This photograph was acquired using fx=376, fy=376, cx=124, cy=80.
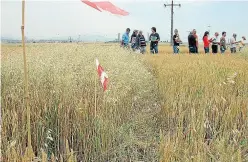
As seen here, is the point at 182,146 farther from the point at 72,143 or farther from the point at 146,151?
the point at 72,143

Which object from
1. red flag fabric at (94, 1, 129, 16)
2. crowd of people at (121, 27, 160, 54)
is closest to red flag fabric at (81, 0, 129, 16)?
red flag fabric at (94, 1, 129, 16)

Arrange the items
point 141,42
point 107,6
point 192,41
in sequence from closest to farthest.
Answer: point 107,6
point 141,42
point 192,41

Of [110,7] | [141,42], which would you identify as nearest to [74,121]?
[110,7]

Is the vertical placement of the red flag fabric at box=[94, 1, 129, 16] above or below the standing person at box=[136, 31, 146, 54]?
above

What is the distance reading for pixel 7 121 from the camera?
2.54 metres

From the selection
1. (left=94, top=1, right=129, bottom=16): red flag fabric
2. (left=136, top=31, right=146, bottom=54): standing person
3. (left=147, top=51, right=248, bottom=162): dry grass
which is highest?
(left=94, top=1, right=129, bottom=16): red flag fabric

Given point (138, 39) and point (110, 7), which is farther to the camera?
point (138, 39)

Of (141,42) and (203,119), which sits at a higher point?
(141,42)

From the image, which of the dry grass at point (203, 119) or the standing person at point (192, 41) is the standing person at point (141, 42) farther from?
the dry grass at point (203, 119)

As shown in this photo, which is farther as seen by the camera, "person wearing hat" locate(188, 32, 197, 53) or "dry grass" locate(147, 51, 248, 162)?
"person wearing hat" locate(188, 32, 197, 53)

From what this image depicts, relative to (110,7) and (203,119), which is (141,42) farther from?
(110,7)

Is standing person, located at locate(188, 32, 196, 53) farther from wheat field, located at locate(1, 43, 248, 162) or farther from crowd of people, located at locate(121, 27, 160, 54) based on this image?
wheat field, located at locate(1, 43, 248, 162)

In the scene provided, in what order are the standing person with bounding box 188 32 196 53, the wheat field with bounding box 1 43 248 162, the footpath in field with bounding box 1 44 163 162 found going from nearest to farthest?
the wheat field with bounding box 1 43 248 162 < the footpath in field with bounding box 1 44 163 162 < the standing person with bounding box 188 32 196 53

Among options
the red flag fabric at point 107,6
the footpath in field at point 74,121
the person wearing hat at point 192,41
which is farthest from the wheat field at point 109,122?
the person wearing hat at point 192,41
